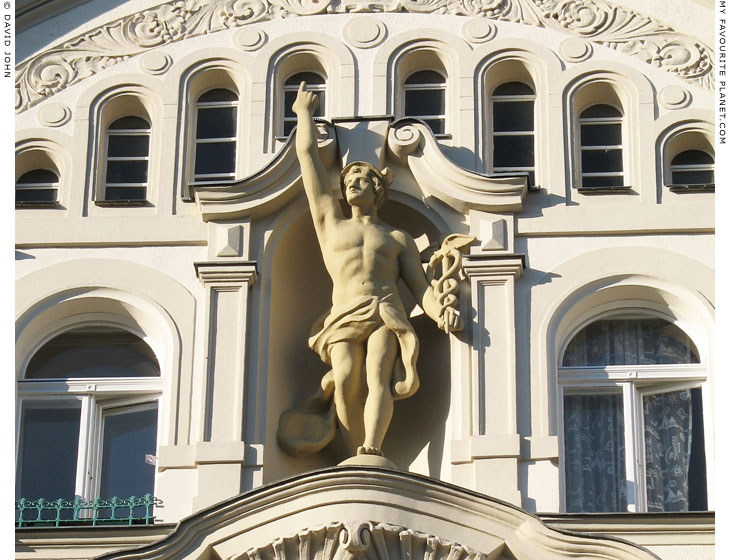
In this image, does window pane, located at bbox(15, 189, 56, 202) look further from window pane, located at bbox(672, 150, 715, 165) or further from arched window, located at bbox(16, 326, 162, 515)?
window pane, located at bbox(672, 150, 715, 165)

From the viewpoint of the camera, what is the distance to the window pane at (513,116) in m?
15.5

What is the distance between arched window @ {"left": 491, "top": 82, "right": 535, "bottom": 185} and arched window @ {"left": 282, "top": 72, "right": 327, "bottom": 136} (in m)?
1.16

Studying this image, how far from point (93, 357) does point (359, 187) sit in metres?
2.10

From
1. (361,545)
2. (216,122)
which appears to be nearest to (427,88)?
(216,122)

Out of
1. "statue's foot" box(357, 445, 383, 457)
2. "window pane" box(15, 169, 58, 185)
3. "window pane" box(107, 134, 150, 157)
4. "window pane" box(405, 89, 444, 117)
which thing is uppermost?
"window pane" box(405, 89, 444, 117)

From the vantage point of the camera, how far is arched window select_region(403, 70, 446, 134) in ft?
51.1

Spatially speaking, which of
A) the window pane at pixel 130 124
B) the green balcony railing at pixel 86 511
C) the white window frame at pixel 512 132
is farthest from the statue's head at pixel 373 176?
the green balcony railing at pixel 86 511

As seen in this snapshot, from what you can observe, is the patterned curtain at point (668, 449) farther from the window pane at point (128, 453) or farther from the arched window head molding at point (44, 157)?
the arched window head molding at point (44, 157)

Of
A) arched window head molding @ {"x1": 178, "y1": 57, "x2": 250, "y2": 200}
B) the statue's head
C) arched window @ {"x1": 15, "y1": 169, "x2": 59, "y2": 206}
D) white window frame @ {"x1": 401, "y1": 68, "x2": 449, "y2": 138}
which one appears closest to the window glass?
arched window @ {"x1": 15, "y1": 169, "x2": 59, "y2": 206}

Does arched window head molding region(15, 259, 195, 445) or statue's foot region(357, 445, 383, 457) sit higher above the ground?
arched window head molding region(15, 259, 195, 445)

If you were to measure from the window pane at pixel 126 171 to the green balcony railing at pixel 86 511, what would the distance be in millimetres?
2322

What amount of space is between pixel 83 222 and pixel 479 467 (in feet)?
10.4

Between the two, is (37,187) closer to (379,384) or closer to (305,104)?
(305,104)

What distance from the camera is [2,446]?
44.8 ft
